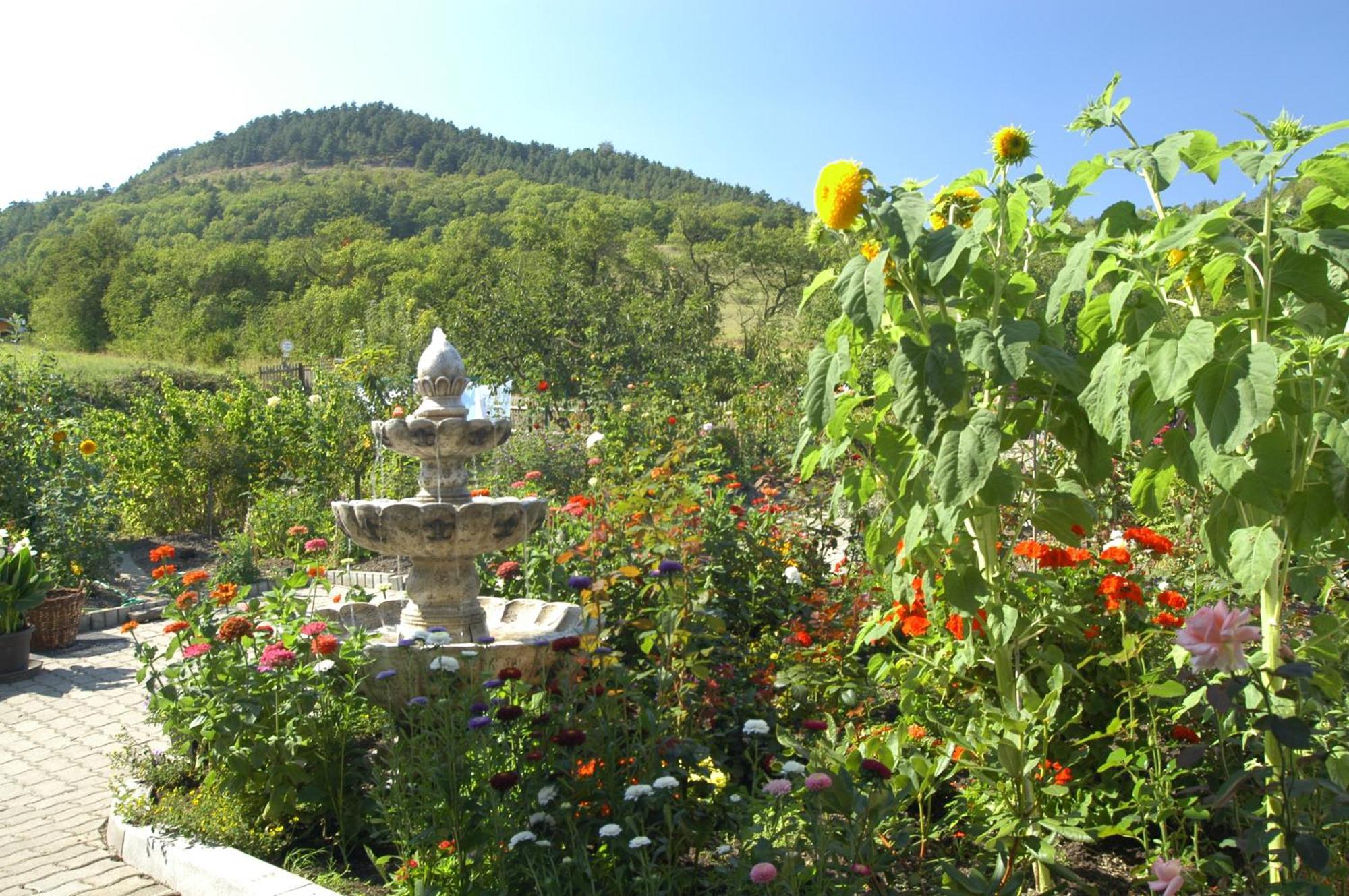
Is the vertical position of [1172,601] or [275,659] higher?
[1172,601]

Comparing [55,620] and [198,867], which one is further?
[55,620]

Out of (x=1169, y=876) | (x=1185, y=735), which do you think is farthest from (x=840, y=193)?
(x=1185, y=735)

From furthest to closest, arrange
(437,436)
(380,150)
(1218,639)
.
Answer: (380,150) < (437,436) < (1218,639)

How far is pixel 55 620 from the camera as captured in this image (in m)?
6.95

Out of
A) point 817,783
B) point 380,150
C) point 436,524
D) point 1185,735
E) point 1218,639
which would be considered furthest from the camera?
point 380,150

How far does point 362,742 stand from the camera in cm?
412

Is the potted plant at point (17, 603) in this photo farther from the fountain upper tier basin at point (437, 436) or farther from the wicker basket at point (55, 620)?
the fountain upper tier basin at point (437, 436)

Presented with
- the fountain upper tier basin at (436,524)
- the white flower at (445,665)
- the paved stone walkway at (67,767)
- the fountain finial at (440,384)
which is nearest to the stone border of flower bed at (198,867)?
the paved stone walkway at (67,767)

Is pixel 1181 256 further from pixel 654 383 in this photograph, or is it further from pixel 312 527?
pixel 654 383

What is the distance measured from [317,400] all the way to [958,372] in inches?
412

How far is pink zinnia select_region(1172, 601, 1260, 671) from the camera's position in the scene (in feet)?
6.75

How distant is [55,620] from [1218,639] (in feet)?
23.8

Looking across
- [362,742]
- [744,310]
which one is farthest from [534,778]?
[744,310]

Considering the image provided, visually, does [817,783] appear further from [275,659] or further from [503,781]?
[275,659]
